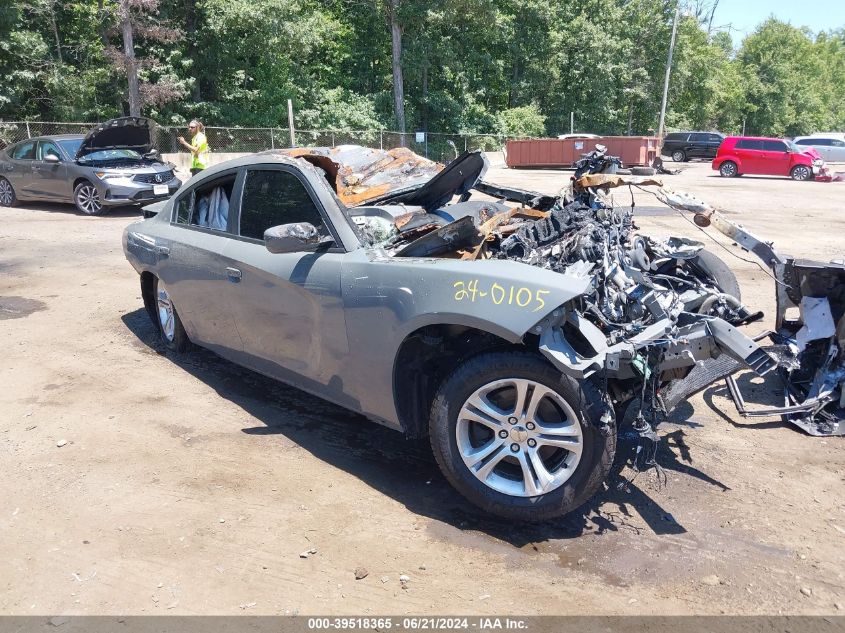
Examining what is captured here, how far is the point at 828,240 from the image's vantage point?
1155cm

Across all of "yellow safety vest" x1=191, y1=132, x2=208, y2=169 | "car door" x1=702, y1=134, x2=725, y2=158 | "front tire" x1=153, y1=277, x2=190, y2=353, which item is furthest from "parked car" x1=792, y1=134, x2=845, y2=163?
"front tire" x1=153, y1=277, x2=190, y2=353

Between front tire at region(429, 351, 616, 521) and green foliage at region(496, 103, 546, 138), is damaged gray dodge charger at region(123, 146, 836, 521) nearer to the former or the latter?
front tire at region(429, 351, 616, 521)

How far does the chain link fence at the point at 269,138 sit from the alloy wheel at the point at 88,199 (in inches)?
291

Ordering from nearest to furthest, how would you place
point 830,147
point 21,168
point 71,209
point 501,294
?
point 501,294 → point 21,168 → point 71,209 → point 830,147

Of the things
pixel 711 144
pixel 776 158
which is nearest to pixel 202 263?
pixel 776 158

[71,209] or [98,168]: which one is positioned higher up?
[98,168]

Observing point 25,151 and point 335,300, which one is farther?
point 25,151

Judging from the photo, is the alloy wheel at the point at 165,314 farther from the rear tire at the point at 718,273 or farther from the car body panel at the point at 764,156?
the car body panel at the point at 764,156

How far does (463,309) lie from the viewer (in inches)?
130

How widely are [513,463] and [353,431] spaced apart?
1386mm

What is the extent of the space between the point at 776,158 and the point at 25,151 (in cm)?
2642

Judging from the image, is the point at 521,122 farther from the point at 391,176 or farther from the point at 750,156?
the point at 391,176

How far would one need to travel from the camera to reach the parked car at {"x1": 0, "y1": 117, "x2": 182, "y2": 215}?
13.8 meters

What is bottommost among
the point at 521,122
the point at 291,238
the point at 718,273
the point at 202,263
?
the point at 718,273
